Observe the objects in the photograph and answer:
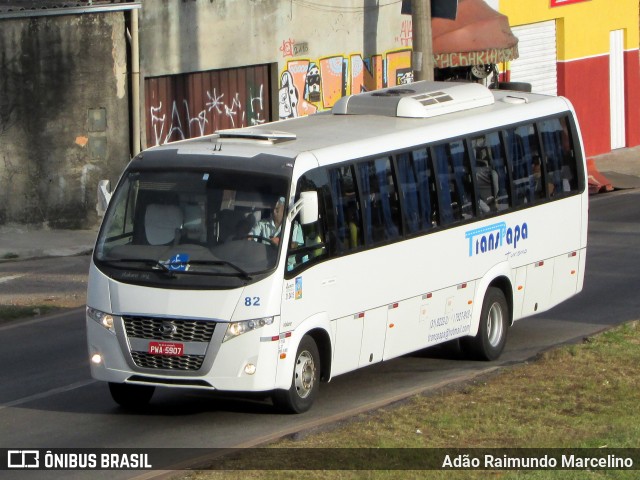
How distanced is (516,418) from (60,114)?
527 inches

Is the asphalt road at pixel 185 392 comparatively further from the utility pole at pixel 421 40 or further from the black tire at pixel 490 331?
the utility pole at pixel 421 40

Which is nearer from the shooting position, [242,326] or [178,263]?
[242,326]

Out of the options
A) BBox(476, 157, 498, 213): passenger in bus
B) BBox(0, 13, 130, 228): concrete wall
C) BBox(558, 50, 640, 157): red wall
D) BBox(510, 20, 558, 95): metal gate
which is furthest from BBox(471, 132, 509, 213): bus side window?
BBox(558, 50, 640, 157): red wall

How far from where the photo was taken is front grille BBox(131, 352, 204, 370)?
10734 millimetres

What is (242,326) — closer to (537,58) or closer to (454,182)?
(454,182)

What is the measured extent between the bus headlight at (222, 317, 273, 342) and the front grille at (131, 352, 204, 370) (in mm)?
295

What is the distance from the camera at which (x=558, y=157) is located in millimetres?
14797

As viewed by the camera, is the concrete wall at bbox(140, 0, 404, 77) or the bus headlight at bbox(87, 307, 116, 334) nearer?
the bus headlight at bbox(87, 307, 116, 334)

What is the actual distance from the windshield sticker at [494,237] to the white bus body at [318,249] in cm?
2

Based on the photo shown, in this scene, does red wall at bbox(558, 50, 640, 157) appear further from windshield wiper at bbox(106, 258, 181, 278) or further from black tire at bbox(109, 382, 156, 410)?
windshield wiper at bbox(106, 258, 181, 278)

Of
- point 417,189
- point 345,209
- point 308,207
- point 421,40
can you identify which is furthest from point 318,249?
point 421,40

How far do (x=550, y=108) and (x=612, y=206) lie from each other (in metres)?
11.5

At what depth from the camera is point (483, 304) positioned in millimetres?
13430

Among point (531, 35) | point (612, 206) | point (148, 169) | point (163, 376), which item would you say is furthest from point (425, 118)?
point (531, 35)
